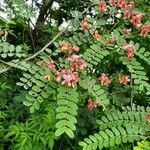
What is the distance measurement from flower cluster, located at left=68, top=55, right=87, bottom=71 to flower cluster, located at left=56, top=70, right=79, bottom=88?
0.18 ft

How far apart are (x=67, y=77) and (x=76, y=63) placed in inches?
5.6

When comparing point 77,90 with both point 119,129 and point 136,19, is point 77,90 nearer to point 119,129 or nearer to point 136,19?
point 119,129

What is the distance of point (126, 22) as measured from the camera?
3.29 m

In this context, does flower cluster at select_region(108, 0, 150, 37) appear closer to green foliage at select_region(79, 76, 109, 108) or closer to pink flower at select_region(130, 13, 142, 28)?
pink flower at select_region(130, 13, 142, 28)

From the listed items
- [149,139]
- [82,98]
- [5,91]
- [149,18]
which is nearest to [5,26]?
[5,91]

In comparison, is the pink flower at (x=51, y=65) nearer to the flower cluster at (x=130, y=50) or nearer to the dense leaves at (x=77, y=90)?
the dense leaves at (x=77, y=90)

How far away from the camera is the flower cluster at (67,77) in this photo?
8.46 ft

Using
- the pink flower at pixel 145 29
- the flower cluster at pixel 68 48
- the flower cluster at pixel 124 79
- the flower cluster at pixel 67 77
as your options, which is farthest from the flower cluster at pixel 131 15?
the flower cluster at pixel 67 77

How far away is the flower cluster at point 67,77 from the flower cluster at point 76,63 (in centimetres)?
6

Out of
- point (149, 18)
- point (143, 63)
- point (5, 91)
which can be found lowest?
point (5, 91)

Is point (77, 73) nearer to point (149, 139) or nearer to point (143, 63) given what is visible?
point (149, 139)

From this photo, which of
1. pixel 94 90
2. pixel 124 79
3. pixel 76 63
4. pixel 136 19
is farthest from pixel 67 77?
pixel 136 19

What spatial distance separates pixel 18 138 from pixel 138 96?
1123 millimetres

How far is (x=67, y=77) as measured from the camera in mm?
2576
